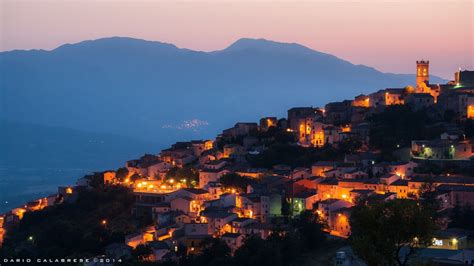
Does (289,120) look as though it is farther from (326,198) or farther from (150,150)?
(150,150)

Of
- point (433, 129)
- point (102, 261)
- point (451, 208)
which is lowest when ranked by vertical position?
point (102, 261)

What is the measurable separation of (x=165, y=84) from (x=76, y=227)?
416ft

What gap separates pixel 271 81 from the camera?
15412cm

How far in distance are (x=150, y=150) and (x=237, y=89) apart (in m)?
62.2

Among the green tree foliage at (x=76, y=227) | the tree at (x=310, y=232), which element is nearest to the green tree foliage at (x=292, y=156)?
the green tree foliage at (x=76, y=227)

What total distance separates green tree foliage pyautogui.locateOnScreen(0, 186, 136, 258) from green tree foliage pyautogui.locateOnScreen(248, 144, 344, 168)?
6.61m

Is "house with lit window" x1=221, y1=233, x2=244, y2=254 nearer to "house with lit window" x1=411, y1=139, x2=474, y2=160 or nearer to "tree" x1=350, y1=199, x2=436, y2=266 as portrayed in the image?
"house with lit window" x1=411, y1=139, x2=474, y2=160

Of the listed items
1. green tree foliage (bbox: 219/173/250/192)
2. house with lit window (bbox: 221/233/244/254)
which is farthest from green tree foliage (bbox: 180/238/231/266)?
green tree foliage (bbox: 219/173/250/192)

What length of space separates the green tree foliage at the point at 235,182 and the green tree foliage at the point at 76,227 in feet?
14.2

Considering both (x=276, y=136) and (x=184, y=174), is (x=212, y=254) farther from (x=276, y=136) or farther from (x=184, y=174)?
(x=276, y=136)

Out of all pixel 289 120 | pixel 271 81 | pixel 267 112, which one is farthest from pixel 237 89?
pixel 289 120

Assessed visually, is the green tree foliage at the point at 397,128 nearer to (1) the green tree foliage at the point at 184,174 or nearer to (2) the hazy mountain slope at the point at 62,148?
(1) the green tree foliage at the point at 184,174

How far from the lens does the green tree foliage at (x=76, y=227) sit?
2856cm

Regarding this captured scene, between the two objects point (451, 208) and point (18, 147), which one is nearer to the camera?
point (451, 208)
